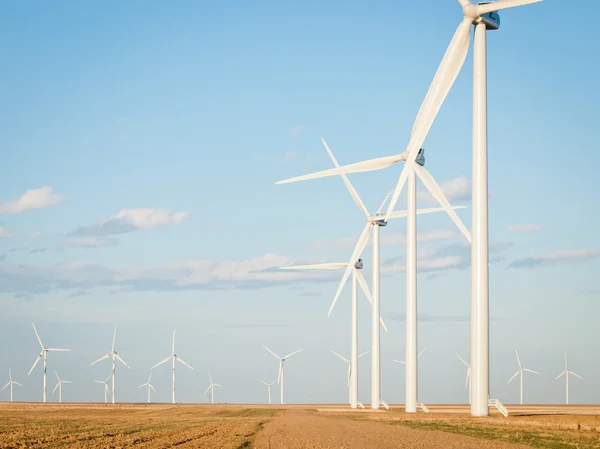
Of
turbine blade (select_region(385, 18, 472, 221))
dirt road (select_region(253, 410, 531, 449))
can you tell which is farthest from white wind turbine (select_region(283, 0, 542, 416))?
dirt road (select_region(253, 410, 531, 449))

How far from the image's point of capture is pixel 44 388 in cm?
18412

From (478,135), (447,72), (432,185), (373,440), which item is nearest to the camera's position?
(373,440)

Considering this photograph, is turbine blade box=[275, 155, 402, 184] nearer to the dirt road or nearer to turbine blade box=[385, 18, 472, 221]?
turbine blade box=[385, 18, 472, 221]

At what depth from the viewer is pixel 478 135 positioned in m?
55.2

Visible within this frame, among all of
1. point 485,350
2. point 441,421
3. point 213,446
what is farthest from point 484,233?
point 213,446

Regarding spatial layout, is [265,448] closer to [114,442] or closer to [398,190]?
[114,442]

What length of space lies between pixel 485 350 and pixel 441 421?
33.8 ft

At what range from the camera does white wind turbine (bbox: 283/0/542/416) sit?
175ft

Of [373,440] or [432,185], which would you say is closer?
[373,440]

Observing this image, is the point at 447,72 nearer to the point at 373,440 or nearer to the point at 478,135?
the point at 478,135

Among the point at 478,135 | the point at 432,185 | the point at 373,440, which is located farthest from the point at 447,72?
the point at 373,440

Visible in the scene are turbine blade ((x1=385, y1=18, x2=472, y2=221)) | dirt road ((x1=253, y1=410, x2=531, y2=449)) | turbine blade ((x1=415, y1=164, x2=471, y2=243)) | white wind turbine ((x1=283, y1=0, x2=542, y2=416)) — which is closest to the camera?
dirt road ((x1=253, y1=410, x2=531, y2=449))

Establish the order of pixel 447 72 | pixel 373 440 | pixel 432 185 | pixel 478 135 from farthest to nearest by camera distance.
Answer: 1. pixel 432 185
2. pixel 447 72
3. pixel 478 135
4. pixel 373 440

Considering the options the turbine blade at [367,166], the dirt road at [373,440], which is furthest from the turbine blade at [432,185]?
the dirt road at [373,440]
